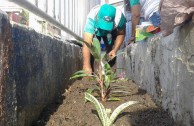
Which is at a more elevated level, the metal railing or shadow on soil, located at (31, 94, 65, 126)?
the metal railing

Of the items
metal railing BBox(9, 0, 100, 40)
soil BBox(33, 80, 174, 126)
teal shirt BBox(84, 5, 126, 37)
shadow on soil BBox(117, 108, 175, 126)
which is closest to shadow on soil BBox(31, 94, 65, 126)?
soil BBox(33, 80, 174, 126)

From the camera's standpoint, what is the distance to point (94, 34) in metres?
3.99

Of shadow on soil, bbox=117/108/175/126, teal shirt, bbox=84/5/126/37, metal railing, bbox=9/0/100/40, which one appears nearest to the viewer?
shadow on soil, bbox=117/108/175/126

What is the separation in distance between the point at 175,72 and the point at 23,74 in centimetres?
70

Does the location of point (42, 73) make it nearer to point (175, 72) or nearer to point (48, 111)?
point (48, 111)

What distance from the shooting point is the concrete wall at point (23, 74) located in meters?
1.09

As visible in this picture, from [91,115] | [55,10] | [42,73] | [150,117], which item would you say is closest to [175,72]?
[150,117]

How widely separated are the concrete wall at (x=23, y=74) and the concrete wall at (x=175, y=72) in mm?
689

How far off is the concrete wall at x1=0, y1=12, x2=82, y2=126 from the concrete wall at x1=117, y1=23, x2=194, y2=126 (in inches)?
27.1

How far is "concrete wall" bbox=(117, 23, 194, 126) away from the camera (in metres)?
1.22

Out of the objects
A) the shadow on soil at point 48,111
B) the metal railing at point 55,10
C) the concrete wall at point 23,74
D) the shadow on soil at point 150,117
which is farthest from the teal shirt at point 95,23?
the shadow on soil at point 150,117

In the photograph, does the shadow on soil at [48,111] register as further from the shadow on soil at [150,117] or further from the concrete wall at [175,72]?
the concrete wall at [175,72]

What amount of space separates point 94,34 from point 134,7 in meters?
0.64

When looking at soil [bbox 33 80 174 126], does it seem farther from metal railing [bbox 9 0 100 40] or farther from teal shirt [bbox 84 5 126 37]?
teal shirt [bbox 84 5 126 37]
